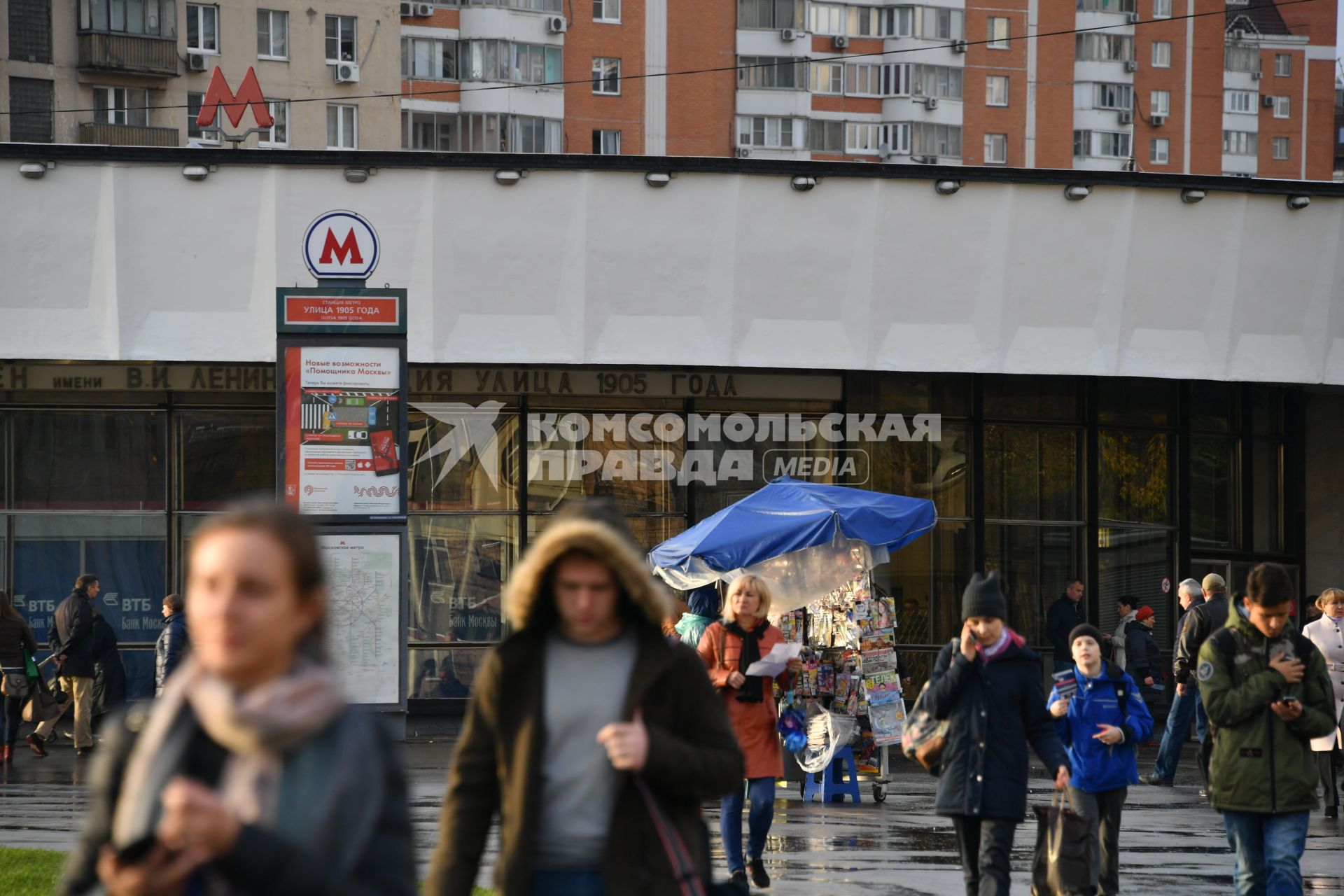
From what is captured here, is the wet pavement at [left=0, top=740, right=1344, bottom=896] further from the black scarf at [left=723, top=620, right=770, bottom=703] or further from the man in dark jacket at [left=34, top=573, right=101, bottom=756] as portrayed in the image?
the man in dark jacket at [left=34, top=573, right=101, bottom=756]

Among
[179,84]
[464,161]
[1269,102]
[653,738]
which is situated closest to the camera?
[653,738]

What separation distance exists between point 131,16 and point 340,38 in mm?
7269

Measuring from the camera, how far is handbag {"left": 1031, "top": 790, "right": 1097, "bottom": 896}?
28.3ft

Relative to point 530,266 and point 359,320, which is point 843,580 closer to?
point 359,320

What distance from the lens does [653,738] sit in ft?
13.9

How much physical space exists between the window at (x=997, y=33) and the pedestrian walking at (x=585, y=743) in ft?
265

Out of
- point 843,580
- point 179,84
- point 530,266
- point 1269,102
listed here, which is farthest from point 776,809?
point 1269,102

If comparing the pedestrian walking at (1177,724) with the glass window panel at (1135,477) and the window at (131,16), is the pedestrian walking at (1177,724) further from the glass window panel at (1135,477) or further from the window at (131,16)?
the window at (131,16)

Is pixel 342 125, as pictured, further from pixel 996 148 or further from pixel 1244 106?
pixel 1244 106

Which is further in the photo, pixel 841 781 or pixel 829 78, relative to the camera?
pixel 829 78

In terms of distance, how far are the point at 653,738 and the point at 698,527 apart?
12578mm

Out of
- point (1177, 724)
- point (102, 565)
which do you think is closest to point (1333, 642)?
point (1177, 724)

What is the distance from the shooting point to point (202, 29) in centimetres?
6300

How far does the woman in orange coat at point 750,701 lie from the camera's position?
33.7 ft
